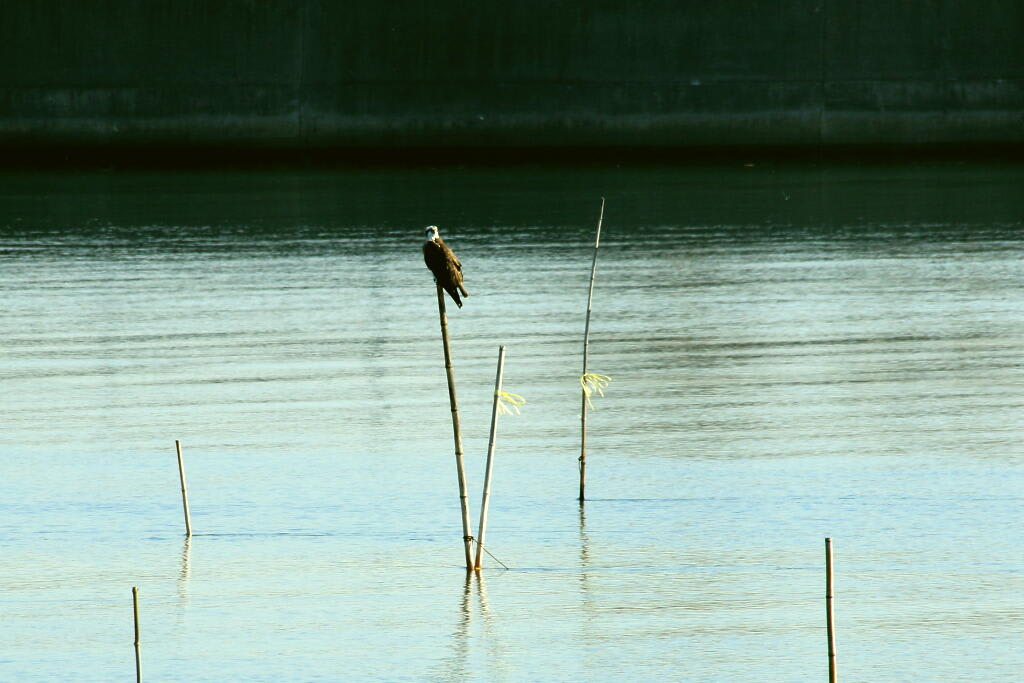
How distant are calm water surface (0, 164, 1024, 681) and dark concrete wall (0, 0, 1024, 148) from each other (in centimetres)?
1055

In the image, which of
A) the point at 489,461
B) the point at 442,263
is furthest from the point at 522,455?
the point at 442,263

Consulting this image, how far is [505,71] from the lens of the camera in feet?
117

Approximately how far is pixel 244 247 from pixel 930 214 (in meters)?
9.84

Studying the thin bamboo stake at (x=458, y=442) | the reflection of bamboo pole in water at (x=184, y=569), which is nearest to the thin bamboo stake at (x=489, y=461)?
the thin bamboo stake at (x=458, y=442)

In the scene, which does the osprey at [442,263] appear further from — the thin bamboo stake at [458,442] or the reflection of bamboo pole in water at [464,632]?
the reflection of bamboo pole in water at [464,632]

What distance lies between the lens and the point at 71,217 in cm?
2708

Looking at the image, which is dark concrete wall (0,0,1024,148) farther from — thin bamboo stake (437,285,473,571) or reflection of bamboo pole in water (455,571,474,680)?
reflection of bamboo pole in water (455,571,474,680)

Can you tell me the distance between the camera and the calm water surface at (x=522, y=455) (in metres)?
8.88

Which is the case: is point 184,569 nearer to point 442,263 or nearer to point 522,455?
point 442,263

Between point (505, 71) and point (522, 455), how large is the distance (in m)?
23.8

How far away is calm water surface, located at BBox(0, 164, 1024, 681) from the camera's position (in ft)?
29.1

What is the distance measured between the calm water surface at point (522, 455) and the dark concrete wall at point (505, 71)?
34.6ft

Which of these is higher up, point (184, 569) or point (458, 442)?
point (458, 442)

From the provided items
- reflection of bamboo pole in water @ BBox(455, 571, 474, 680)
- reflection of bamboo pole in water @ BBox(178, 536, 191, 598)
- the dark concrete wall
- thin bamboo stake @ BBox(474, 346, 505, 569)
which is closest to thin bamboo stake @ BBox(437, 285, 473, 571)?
thin bamboo stake @ BBox(474, 346, 505, 569)
